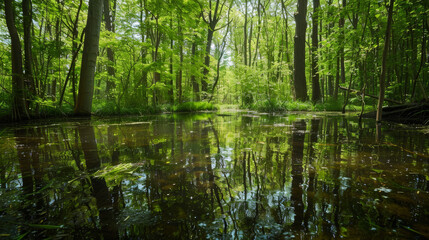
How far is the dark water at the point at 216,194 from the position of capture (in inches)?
30.4

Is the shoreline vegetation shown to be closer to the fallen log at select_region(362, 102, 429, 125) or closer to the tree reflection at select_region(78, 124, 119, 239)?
the fallen log at select_region(362, 102, 429, 125)

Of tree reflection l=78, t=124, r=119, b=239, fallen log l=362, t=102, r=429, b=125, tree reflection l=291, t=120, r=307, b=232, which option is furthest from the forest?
tree reflection l=78, t=124, r=119, b=239

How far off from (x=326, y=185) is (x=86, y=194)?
1372 mm

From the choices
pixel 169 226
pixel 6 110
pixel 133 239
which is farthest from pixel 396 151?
pixel 6 110

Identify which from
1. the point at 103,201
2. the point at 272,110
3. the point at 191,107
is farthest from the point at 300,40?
the point at 103,201

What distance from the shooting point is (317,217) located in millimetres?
842

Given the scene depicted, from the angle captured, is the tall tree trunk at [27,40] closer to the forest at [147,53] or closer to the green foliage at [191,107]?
the forest at [147,53]

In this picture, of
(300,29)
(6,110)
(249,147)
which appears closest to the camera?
(249,147)

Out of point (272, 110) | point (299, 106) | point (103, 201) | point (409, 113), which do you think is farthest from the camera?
point (299, 106)

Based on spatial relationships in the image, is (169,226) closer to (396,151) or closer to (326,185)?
(326,185)

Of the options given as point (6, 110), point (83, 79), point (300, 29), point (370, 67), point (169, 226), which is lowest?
point (169, 226)

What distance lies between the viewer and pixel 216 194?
3.56 feet

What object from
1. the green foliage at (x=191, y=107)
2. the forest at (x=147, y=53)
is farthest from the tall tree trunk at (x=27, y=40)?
the green foliage at (x=191, y=107)

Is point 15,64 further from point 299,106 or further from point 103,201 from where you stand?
point 299,106
